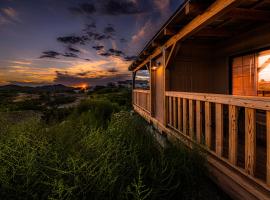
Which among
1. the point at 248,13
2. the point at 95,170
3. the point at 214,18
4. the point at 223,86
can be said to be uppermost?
the point at 248,13

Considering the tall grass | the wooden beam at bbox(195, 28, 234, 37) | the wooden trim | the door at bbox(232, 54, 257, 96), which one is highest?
the wooden beam at bbox(195, 28, 234, 37)

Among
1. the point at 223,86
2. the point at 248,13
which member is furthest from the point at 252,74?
the point at 248,13

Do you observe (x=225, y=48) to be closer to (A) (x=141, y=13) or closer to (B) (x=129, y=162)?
(B) (x=129, y=162)

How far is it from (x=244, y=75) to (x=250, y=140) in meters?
3.69

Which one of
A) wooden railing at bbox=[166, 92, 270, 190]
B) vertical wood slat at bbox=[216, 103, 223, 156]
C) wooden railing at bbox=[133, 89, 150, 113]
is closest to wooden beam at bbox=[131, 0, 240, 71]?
wooden railing at bbox=[166, 92, 270, 190]

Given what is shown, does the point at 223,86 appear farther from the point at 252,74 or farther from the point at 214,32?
the point at 214,32

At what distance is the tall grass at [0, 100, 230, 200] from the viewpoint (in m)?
1.65

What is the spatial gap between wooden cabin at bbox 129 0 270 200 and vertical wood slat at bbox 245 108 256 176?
0.01 metres

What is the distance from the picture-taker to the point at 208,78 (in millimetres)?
6391

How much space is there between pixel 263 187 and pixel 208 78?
491 centimetres

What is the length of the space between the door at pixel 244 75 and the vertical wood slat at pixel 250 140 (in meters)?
3.28

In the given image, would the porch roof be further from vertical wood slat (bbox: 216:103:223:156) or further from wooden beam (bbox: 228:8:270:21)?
vertical wood slat (bbox: 216:103:223:156)

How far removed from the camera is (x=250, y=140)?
2.15m

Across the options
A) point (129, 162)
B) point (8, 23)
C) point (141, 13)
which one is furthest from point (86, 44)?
point (129, 162)
